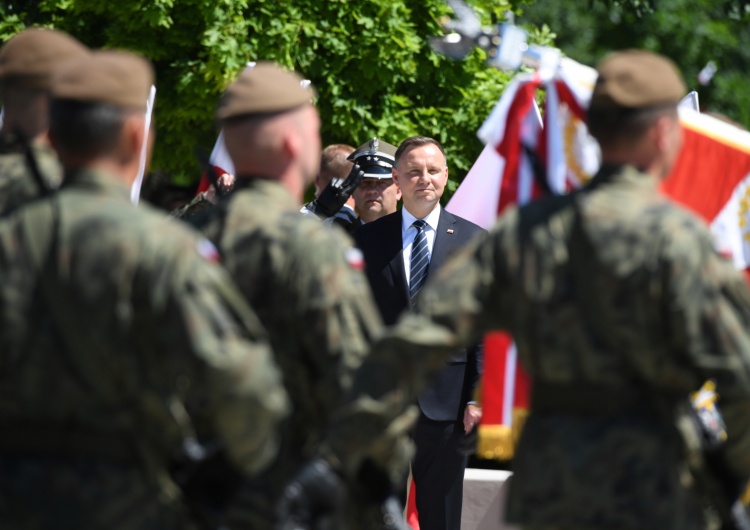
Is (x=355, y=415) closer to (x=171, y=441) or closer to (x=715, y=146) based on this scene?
(x=171, y=441)

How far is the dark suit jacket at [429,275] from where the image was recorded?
8.24 m

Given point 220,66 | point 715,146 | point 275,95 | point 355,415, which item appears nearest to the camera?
point 355,415

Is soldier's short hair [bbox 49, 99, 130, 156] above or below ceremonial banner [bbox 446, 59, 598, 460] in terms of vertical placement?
above

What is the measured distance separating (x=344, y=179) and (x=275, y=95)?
14.0 feet

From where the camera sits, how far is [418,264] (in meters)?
8.42

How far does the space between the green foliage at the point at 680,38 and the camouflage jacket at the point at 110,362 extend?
22.5 metres

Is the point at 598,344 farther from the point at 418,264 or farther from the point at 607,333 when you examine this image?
the point at 418,264

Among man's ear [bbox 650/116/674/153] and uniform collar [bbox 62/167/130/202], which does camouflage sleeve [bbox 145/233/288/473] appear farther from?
man's ear [bbox 650/116/674/153]

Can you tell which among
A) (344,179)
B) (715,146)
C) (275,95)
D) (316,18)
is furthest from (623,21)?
(275,95)

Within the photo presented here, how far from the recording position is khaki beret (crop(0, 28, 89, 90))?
16.7 feet

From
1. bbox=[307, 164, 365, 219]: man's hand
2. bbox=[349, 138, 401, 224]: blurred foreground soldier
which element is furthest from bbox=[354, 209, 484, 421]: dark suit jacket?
bbox=[349, 138, 401, 224]: blurred foreground soldier

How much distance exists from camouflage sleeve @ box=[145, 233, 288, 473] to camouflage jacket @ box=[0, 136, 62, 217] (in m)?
1.27

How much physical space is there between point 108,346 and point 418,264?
4.68 m

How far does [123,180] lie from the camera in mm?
4031
